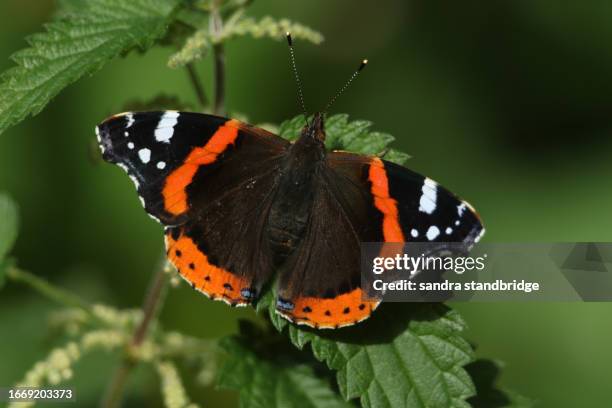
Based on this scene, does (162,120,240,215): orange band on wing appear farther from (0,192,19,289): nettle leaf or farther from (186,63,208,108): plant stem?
(0,192,19,289): nettle leaf

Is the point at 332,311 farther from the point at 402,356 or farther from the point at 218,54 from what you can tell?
the point at 218,54

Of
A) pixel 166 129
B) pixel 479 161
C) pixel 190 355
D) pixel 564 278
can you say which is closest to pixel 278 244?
pixel 166 129

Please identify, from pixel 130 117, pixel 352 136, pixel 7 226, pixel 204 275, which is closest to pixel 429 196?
pixel 352 136

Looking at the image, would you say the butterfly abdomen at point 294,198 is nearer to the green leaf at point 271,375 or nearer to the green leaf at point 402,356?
the green leaf at point 402,356

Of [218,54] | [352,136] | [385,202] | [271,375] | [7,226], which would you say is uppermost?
[218,54]

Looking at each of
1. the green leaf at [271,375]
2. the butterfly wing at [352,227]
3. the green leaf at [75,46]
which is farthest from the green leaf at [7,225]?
the butterfly wing at [352,227]

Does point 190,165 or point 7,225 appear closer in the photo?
point 190,165

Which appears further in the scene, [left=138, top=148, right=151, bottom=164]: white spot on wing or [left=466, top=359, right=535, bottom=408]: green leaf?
[left=466, top=359, right=535, bottom=408]: green leaf

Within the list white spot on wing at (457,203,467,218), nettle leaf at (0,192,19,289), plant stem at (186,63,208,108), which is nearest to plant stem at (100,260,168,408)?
nettle leaf at (0,192,19,289)
